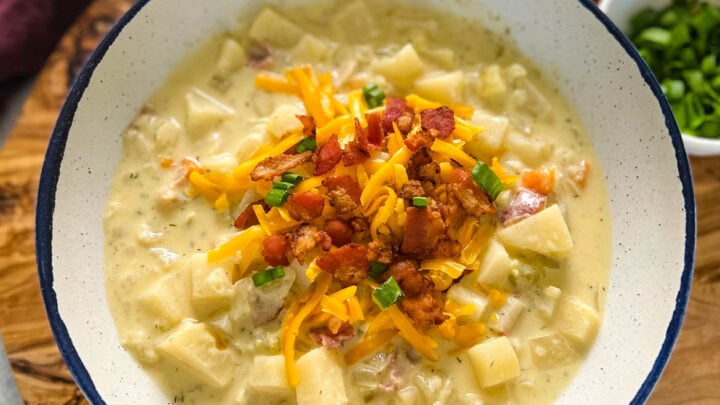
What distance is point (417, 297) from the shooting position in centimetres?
354

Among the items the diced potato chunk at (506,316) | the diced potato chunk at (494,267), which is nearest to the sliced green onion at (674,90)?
the diced potato chunk at (494,267)

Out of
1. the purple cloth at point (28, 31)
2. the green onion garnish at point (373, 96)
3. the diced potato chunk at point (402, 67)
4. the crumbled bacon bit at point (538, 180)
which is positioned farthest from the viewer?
the purple cloth at point (28, 31)

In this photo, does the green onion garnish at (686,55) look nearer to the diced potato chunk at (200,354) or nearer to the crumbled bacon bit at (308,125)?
the crumbled bacon bit at (308,125)

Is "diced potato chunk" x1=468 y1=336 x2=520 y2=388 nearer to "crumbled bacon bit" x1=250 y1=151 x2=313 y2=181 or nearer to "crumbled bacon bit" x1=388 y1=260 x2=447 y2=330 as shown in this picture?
"crumbled bacon bit" x1=388 y1=260 x2=447 y2=330

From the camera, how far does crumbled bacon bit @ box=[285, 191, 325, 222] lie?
3.59 metres

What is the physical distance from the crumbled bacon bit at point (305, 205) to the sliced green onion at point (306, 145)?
0.90ft

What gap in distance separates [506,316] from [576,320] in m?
0.34

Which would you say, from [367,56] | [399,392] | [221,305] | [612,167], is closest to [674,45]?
[612,167]

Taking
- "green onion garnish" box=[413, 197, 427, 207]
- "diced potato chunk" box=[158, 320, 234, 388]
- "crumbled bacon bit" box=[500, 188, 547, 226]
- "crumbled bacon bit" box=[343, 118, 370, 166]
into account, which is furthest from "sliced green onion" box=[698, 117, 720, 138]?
"diced potato chunk" box=[158, 320, 234, 388]

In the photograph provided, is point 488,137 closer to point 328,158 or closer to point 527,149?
point 527,149

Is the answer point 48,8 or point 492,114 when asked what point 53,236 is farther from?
point 492,114

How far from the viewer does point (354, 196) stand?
3631 mm

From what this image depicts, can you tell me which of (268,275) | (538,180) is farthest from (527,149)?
(268,275)

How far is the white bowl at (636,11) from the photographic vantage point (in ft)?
13.4
